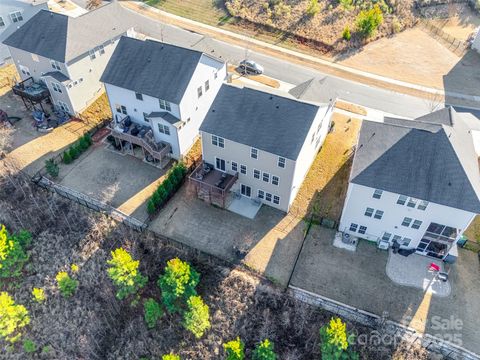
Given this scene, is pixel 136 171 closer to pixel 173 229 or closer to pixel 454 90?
pixel 173 229

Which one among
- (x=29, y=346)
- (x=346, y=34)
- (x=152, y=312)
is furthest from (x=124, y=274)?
(x=346, y=34)

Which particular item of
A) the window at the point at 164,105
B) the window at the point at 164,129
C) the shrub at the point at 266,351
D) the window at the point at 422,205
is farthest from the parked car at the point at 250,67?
the shrub at the point at 266,351

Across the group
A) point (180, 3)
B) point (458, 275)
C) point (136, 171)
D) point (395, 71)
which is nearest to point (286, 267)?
point (458, 275)

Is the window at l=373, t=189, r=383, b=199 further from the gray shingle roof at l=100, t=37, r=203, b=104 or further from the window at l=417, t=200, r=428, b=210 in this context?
the gray shingle roof at l=100, t=37, r=203, b=104

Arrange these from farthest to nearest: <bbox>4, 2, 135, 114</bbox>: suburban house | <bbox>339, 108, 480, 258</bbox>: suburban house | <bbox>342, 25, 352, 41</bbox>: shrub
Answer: <bbox>342, 25, 352, 41</bbox>: shrub
<bbox>4, 2, 135, 114</bbox>: suburban house
<bbox>339, 108, 480, 258</bbox>: suburban house

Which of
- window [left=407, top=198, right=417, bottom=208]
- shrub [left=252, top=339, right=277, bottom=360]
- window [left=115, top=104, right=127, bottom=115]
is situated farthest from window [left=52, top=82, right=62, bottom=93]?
window [left=407, top=198, right=417, bottom=208]
